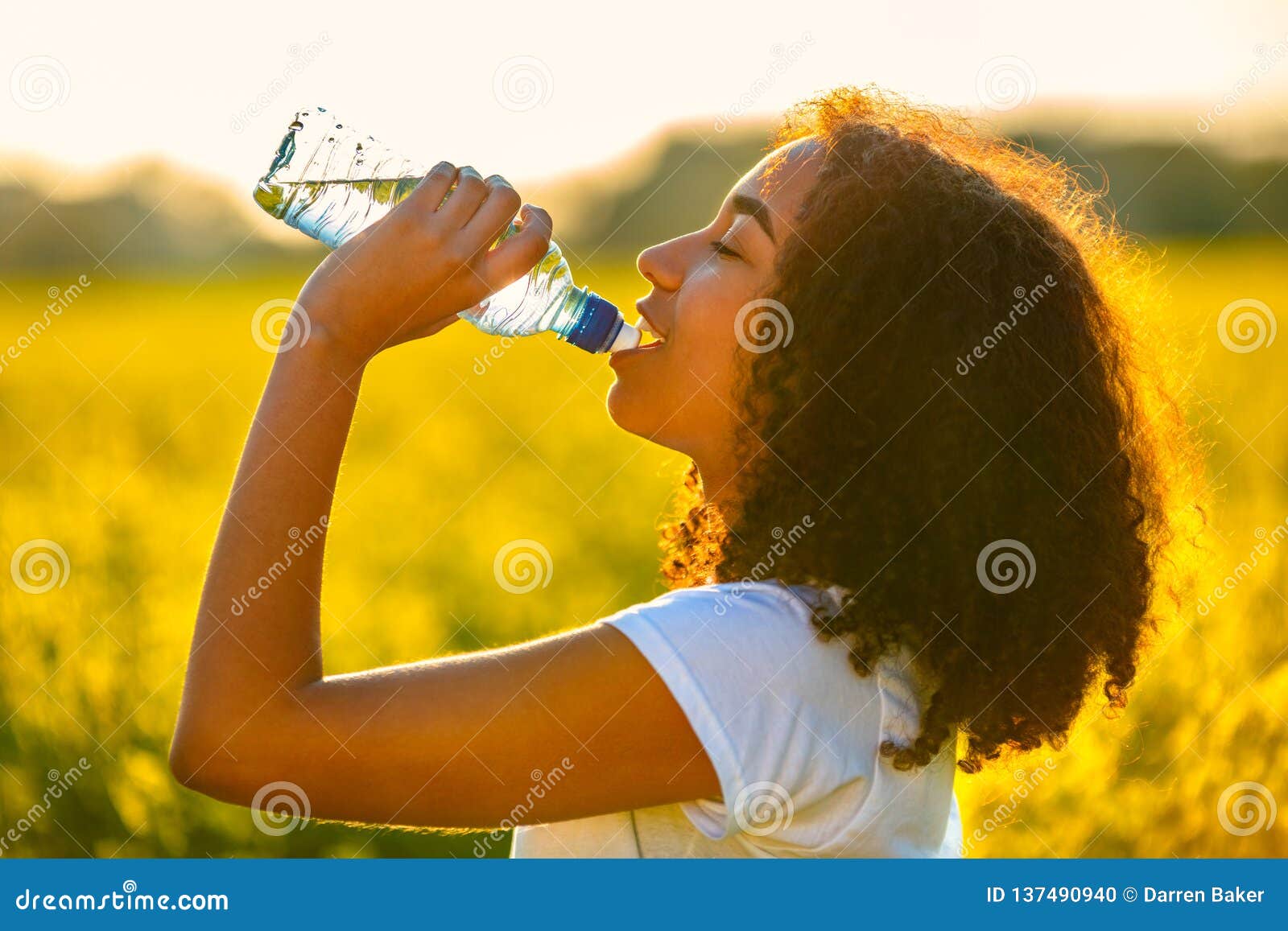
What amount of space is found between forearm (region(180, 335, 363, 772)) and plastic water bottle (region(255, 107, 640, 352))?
0.51 m

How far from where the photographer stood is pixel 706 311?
1603 millimetres

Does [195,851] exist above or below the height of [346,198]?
below

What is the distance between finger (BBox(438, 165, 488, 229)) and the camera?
1.40m

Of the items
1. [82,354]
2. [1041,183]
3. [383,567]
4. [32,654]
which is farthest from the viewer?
[82,354]

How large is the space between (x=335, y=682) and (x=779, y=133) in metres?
1.11

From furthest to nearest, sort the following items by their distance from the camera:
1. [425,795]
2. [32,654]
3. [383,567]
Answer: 1. [383,567]
2. [32,654]
3. [425,795]

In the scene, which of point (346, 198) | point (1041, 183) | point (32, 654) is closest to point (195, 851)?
point (32, 654)

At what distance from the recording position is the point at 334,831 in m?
2.76

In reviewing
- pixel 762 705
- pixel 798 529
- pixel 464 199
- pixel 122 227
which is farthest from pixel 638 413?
pixel 122 227

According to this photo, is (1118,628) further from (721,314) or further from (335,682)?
(335,682)

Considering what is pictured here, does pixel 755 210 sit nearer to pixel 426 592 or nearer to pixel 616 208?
pixel 426 592

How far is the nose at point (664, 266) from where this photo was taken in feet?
5.44

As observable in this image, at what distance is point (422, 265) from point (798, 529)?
536 mm

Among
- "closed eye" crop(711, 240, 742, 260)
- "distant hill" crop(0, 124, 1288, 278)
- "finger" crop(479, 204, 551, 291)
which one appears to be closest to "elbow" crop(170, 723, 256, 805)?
"finger" crop(479, 204, 551, 291)
